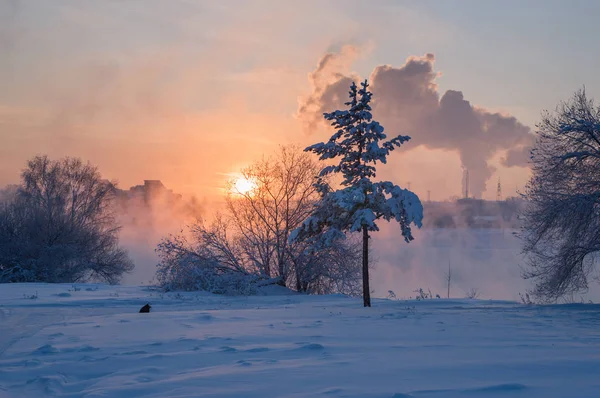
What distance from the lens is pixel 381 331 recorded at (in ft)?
37.7

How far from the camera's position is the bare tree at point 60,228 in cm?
3909

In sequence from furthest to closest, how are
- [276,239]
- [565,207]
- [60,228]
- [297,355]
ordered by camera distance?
1. [60,228]
2. [276,239]
3. [565,207]
4. [297,355]

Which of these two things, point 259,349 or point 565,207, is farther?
point 565,207

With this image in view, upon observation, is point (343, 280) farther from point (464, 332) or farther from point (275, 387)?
point (275, 387)

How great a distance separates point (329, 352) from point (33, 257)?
122 feet

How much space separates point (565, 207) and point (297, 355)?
46.2 feet

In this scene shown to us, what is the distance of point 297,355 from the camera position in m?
8.47

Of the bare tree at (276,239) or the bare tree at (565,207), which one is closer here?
the bare tree at (565,207)

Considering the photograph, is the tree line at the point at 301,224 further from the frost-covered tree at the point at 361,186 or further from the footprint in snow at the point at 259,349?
the footprint in snow at the point at 259,349

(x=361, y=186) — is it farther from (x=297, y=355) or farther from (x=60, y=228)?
(x=60, y=228)

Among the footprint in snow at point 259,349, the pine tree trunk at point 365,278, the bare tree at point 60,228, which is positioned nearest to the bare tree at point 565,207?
the pine tree trunk at point 365,278

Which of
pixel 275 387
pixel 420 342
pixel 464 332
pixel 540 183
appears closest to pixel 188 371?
pixel 275 387

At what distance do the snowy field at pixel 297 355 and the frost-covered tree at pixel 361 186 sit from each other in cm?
547

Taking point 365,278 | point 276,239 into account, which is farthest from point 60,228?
point 365,278
